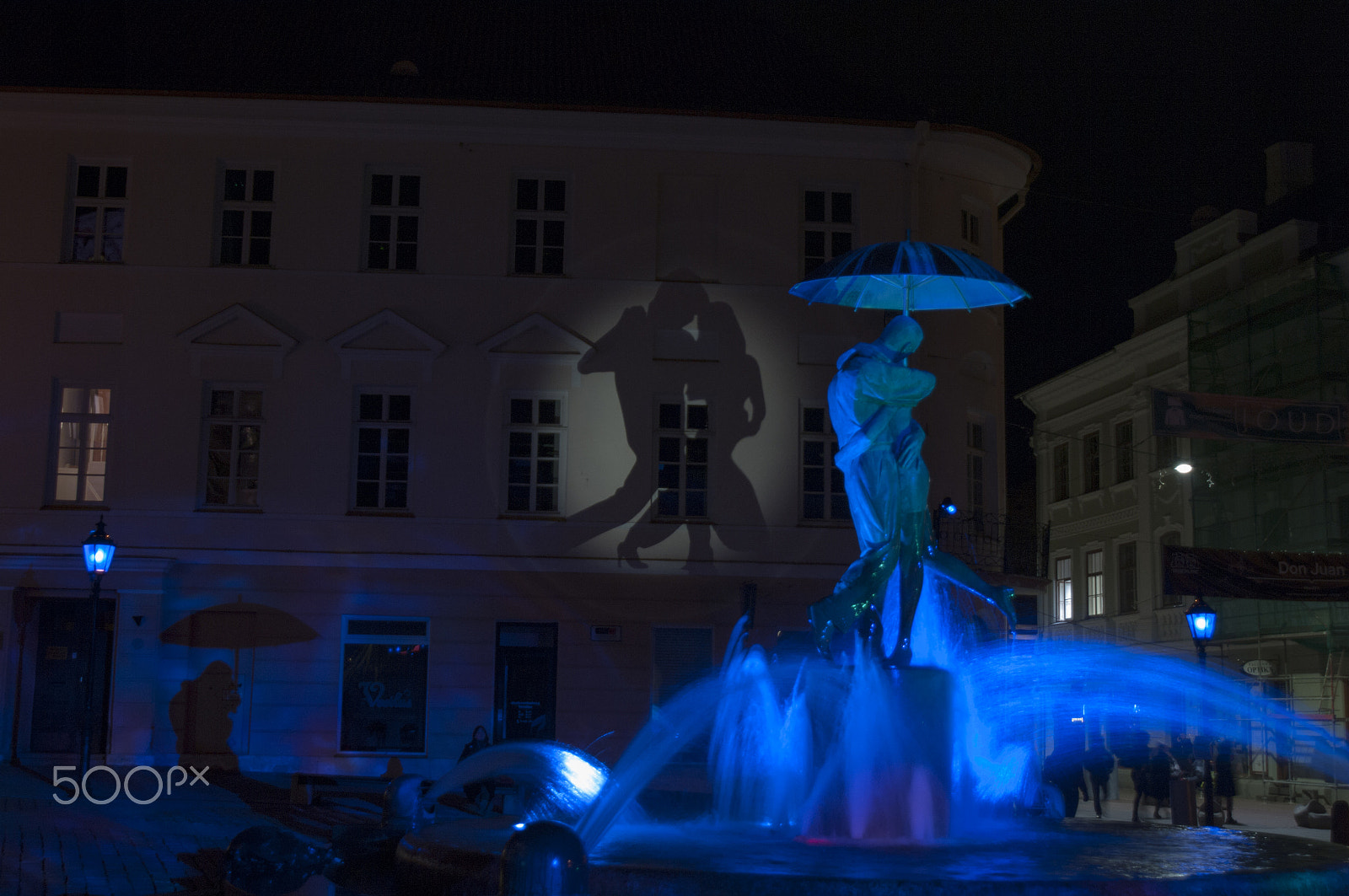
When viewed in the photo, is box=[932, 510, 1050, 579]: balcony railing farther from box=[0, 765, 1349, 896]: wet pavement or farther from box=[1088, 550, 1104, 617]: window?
box=[1088, 550, 1104, 617]: window

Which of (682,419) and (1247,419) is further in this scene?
(1247,419)

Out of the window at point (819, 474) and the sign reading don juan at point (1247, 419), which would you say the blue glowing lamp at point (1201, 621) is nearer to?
the sign reading don juan at point (1247, 419)

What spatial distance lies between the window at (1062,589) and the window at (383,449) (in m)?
25.2

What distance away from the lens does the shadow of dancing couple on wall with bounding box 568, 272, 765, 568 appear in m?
23.8

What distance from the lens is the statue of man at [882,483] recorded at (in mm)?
9867

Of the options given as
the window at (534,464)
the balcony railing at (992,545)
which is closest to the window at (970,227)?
the balcony railing at (992,545)

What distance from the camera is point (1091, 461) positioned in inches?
1670

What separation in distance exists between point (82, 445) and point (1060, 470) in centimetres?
3040

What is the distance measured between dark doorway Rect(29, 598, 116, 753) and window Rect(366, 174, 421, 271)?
7.27 meters

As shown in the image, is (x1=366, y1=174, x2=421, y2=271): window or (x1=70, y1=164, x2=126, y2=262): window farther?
(x1=366, y1=174, x2=421, y2=271): window

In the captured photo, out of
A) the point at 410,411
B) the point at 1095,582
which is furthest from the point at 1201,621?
the point at 1095,582

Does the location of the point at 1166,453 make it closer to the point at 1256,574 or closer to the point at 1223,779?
the point at 1256,574

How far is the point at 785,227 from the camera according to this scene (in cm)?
2469

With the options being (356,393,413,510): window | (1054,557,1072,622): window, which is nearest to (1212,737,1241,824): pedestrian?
(356,393,413,510): window
